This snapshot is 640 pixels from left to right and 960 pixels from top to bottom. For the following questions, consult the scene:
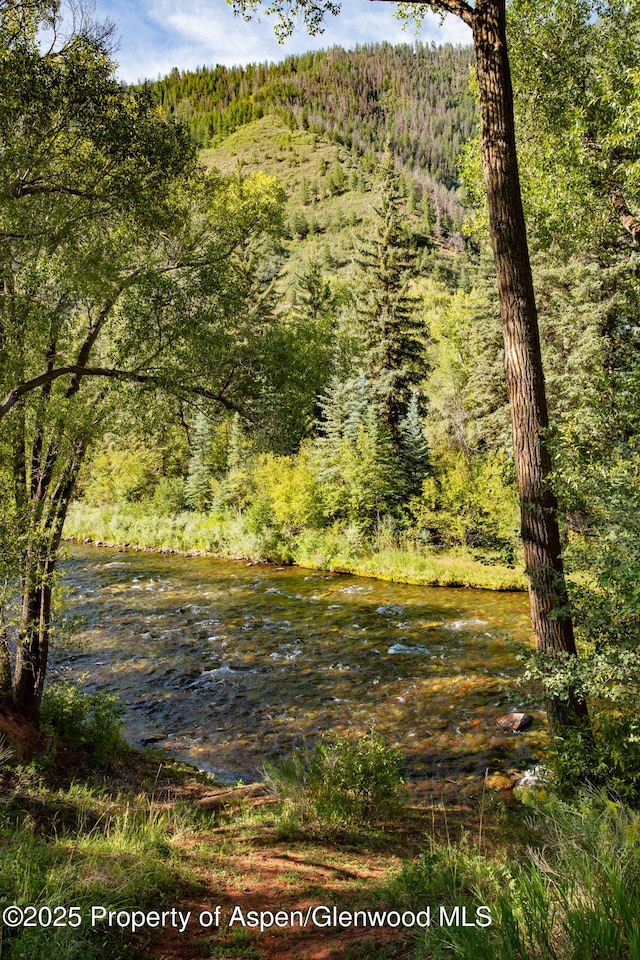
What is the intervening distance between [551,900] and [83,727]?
6800 mm

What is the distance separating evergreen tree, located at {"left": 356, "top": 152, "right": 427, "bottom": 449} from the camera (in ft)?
78.9

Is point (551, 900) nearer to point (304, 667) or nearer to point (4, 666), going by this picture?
point (4, 666)

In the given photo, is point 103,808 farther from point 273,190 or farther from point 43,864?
point 273,190

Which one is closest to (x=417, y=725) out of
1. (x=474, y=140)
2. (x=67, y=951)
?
(x=67, y=951)

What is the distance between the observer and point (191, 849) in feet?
14.8

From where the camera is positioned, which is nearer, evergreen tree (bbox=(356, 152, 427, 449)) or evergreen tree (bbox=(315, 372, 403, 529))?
evergreen tree (bbox=(315, 372, 403, 529))

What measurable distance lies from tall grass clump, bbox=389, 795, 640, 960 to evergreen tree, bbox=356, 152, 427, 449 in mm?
20942

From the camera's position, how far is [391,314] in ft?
79.4

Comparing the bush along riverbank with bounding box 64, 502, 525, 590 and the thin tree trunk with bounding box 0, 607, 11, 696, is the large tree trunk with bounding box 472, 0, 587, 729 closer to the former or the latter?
the thin tree trunk with bounding box 0, 607, 11, 696

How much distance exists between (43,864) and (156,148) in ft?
27.4

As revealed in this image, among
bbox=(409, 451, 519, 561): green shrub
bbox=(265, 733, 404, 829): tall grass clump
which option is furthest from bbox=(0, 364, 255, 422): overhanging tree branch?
bbox=(409, 451, 519, 561): green shrub

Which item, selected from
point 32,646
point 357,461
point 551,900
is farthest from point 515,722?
point 357,461

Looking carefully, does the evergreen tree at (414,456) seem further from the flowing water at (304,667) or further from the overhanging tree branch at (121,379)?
the overhanging tree branch at (121,379)

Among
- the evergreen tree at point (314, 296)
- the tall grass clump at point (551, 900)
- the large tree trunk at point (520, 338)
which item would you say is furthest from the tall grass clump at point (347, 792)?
the evergreen tree at point (314, 296)
